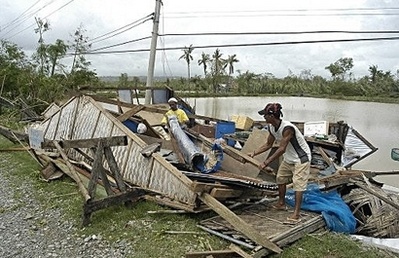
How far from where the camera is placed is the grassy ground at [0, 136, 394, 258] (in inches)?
178

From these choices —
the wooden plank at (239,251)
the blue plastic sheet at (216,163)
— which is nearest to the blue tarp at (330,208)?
the blue plastic sheet at (216,163)

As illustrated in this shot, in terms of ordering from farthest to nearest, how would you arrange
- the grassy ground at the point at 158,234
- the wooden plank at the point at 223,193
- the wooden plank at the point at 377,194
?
the wooden plank at the point at 377,194
the wooden plank at the point at 223,193
the grassy ground at the point at 158,234

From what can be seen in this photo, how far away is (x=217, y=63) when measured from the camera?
55312 mm

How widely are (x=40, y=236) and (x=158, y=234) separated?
65.2 inches

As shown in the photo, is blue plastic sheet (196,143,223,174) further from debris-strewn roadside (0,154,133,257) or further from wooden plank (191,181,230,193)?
debris-strewn roadside (0,154,133,257)

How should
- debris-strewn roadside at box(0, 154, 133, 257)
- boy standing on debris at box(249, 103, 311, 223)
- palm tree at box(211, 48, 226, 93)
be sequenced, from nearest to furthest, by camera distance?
debris-strewn roadside at box(0, 154, 133, 257)
boy standing on debris at box(249, 103, 311, 223)
palm tree at box(211, 48, 226, 93)

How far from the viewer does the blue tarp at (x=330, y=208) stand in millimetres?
5375

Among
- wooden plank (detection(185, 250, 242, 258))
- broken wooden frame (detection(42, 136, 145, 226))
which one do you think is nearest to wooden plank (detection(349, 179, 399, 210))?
wooden plank (detection(185, 250, 242, 258))

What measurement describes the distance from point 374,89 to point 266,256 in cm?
5809

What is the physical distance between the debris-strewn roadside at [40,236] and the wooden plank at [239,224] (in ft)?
3.94

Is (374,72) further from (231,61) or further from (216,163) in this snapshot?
(216,163)

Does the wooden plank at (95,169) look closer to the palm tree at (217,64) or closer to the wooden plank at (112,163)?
the wooden plank at (112,163)

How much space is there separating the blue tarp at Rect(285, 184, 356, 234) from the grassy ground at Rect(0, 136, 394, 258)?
41cm

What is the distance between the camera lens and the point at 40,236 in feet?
16.9
